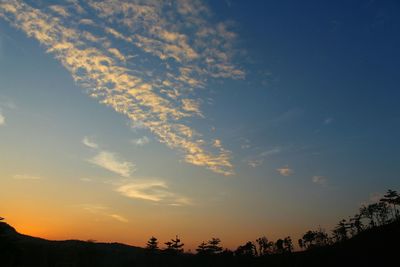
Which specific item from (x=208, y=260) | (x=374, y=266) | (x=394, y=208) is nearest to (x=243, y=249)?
(x=208, y=260)

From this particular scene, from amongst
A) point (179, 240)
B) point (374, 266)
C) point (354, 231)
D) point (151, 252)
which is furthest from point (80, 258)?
point (354, 231)

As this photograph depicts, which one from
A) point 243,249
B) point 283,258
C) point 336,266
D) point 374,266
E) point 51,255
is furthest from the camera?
point 243,249

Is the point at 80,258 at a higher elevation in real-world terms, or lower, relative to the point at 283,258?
lower

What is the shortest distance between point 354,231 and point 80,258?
98.6 m

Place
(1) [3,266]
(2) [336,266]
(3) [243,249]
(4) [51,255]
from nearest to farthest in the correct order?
(1) [3,266] < (2) [336,266] < (4) [51,255] < (3) [243,249]

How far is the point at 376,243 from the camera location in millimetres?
88938

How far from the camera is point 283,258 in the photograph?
103500 mm

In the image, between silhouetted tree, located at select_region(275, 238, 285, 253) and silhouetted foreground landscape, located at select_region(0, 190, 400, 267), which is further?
silhouetted tree, located at select_region(275, 238, 285, 253)

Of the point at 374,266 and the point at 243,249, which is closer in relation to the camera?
the point at 374,266

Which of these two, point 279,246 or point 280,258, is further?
point 279,246

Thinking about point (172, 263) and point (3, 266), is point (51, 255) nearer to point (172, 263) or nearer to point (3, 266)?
point (172, 263)

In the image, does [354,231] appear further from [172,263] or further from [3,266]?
[3,266]

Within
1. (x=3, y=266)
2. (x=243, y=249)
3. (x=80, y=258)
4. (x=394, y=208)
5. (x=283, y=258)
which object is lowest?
(x=3, y=266)

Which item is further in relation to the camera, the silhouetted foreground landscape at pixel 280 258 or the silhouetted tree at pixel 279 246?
the silhouetted tree at pixel 279 246
